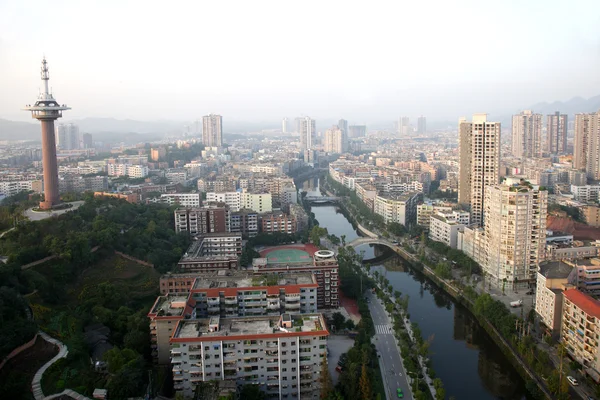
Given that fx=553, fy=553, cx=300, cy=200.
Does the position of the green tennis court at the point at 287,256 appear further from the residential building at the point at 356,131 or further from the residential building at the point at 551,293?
the residential building at the point at 356,131

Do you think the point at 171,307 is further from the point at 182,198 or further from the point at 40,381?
the point at 182,198

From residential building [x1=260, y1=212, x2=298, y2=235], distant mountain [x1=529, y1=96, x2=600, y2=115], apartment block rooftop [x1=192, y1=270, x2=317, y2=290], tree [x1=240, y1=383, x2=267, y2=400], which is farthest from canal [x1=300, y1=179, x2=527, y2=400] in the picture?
distant mountain [x1=529, y1=96, x2=600, y2=115]

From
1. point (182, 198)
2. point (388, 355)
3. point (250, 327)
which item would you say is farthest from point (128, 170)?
point (250, 327)

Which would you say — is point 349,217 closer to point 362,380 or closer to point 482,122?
point 482,122

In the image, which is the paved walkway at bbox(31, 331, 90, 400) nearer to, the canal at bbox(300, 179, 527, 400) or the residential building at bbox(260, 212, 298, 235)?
the canal at bbox(300, 179, 527, 400)

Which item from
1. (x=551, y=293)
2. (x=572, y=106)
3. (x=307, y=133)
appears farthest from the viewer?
(x=572, y=106)

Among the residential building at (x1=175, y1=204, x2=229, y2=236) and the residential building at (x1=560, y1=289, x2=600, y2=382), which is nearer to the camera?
the residential building at (x1=560, y1=289, x2=600, y2=382)
